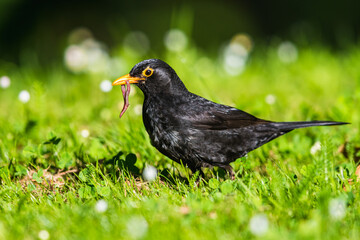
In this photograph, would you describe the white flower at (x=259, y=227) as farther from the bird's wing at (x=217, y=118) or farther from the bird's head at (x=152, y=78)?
the bird's head at (x=152, y=78)

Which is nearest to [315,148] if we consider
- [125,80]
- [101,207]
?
[125,80]

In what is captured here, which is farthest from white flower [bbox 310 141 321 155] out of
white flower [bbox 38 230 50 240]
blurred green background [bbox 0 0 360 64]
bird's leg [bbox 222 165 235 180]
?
blurred green background [bbox 0 0 360 64]

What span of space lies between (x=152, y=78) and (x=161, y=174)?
Answer: 0.78 m

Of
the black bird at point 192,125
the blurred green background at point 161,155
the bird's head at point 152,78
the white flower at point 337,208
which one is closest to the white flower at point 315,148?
the blurred green background at point 161,155

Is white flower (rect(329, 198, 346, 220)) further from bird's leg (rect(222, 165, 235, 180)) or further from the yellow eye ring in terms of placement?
the yellow eye ring

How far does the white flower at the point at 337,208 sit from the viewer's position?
8.19 ft

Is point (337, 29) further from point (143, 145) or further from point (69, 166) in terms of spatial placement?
point (69, 166)

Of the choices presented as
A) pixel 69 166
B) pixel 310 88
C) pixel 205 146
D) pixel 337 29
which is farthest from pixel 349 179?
pixel 337 29

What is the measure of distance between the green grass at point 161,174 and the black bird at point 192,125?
0.46 feet

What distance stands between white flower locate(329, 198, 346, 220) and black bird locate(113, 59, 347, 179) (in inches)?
35.0

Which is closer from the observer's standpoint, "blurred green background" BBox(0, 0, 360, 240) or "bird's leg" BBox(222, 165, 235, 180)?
"blurred green background" BBox(0, 0, 360, 240)

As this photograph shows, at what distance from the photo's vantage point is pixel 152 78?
375 centimetres

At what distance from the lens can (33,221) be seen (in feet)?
9.04

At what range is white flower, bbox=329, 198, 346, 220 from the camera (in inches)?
98.3
